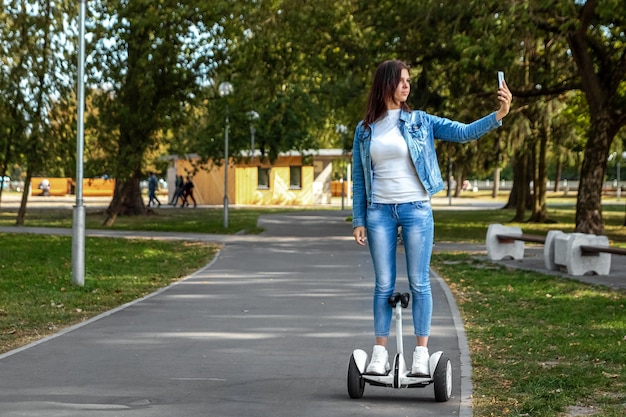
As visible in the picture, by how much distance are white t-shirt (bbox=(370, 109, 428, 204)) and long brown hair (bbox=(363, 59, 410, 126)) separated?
2.4 inches

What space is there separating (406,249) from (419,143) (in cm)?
66

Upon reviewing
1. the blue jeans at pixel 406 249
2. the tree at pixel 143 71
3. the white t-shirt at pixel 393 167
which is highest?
the tree at pixel 143 71

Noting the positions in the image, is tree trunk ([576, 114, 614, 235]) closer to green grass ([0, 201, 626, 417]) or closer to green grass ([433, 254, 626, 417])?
green grass ([0, 201, 626, 417])

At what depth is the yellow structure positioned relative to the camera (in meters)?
64.6

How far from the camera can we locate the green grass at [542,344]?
23.5 feet

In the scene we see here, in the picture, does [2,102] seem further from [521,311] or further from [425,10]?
[521,311]

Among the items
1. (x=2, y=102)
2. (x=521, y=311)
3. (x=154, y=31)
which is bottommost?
(x=521, y=311)

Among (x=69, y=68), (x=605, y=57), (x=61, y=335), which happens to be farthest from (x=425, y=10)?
(x=61, y=335)

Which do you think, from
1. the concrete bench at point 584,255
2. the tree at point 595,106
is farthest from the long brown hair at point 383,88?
the tree at point 595,106

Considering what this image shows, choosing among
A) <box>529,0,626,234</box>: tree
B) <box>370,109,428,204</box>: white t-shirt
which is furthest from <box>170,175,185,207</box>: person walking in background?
<box>370,109,428,204</box>: white t-shirt

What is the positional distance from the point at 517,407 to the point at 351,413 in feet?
3.29

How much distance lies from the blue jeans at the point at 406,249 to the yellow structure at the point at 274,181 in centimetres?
5605

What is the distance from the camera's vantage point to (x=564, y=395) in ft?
23.7

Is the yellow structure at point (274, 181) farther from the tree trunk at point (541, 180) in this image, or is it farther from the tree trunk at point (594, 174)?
the tree trunk at point (594, 174)
